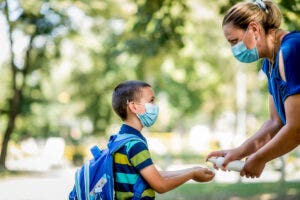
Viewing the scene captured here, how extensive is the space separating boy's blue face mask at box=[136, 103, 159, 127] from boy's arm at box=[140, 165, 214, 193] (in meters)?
0.30

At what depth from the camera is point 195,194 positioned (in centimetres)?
930

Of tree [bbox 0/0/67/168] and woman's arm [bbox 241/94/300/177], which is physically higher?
tree [bbox 0/0/67/168]

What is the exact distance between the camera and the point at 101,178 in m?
2.86

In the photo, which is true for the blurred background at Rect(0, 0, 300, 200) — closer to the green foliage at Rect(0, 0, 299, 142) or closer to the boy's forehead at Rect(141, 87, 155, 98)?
the green foliage at Rect(0, 0, 299, 142)

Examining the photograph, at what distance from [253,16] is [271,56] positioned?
23 centimetres

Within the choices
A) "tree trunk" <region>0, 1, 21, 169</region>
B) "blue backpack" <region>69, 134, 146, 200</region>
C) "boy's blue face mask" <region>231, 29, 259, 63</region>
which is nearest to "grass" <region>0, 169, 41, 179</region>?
"tree trunk" <region>0, 1, 21, 169</region>

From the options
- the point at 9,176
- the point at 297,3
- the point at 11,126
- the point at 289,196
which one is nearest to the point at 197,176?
the point at 297,3

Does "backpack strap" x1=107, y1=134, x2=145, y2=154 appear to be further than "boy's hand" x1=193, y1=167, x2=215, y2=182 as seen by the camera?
No

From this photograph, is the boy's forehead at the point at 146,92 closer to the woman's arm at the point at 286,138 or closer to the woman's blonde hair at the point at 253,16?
the woman's blonde hair at the point at 253,16

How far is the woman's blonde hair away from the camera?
111 inches

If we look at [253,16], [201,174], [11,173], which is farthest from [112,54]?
[253,16]

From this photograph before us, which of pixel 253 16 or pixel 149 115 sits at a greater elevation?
pixel 253 16

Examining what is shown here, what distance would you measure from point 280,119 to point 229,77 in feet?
88.3

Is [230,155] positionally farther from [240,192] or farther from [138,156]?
[240,192]
